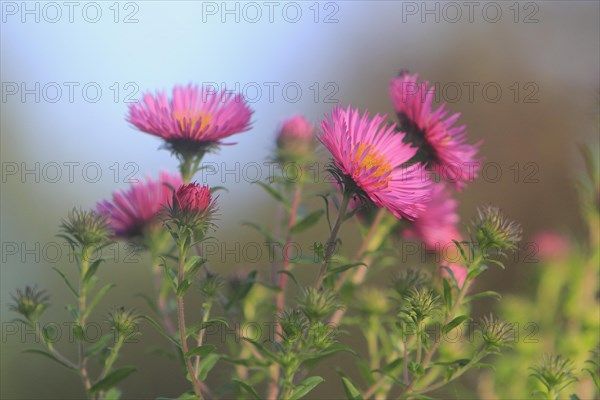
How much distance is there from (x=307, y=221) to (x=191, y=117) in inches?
8.1

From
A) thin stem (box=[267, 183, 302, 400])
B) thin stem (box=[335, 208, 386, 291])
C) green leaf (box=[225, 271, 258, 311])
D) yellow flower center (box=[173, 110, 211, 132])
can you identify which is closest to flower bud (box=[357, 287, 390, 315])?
thin stem (box=[335, 208, 386, 291])

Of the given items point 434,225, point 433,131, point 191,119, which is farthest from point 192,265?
point 434,225

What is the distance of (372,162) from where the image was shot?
2.46 ft

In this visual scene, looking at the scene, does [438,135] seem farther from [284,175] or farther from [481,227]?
[284,175]

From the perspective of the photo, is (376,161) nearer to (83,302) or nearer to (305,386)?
(305,386)

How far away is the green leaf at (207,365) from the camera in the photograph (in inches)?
28.6

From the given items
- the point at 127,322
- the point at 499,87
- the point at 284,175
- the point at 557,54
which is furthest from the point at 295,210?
the point at 557,54

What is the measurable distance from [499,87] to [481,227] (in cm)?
331

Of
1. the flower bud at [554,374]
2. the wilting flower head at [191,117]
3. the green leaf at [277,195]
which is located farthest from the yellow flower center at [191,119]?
the flower bud at [554,374]

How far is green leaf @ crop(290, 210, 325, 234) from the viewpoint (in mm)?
896

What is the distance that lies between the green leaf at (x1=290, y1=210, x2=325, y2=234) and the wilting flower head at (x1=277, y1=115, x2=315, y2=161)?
Answer: 0.16 metres

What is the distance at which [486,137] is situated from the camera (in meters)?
3.68

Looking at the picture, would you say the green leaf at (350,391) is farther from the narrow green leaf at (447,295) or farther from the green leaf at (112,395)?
the green leaf at (112,395)

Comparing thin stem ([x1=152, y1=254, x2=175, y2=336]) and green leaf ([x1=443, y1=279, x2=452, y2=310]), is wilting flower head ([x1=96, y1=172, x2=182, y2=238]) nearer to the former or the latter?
thin stem ([x1=152, y1=254, x2=175, y2=336])
